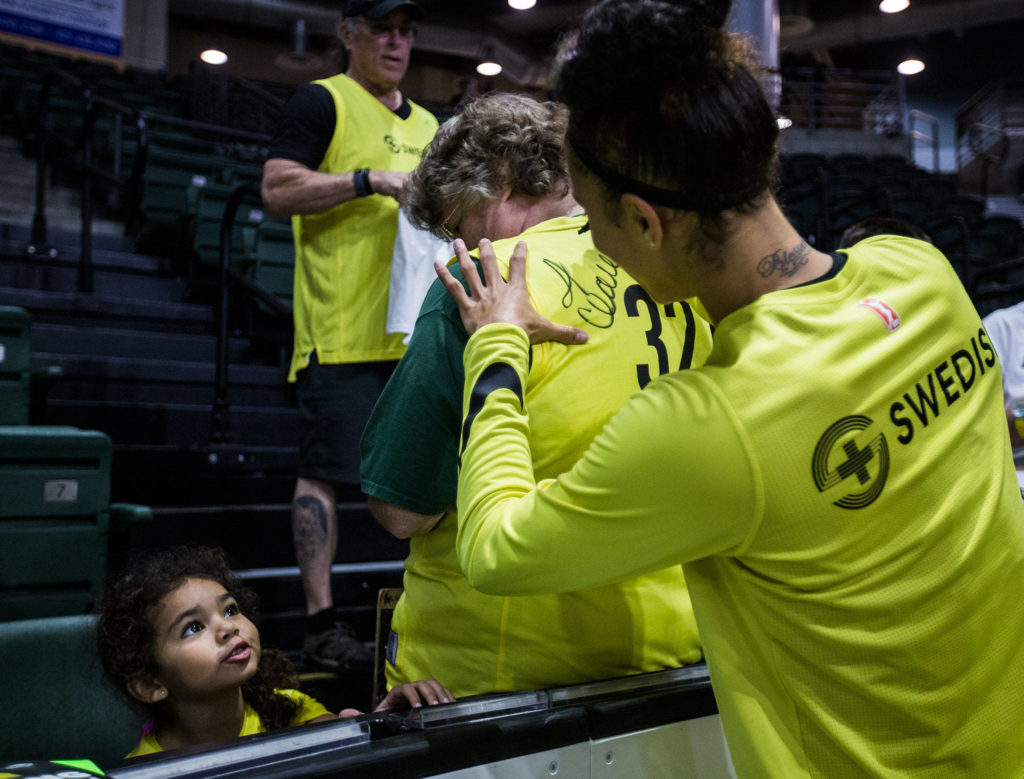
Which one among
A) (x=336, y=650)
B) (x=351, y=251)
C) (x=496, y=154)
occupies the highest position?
(x=351, y=251)

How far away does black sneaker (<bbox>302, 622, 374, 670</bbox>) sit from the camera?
86.6 inches

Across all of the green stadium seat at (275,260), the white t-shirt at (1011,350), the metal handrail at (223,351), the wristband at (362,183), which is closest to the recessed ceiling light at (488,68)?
the green stadium seat at (275,260)

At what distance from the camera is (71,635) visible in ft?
5.46

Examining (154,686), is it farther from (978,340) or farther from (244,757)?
(978,340)

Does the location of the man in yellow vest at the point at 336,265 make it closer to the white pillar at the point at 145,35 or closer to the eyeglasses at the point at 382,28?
the eyeglasses at the point at 382,28

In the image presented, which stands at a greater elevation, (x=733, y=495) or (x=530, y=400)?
(x=530, y=400)

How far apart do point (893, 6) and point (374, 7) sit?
1339 cm

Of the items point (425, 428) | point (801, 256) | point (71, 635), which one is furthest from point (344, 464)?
point (801, 256)

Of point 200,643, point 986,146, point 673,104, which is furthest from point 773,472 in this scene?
point 986,146

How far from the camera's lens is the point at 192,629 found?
1.60m

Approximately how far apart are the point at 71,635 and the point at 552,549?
122cm

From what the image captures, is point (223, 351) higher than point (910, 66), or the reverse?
point (910, 66)
